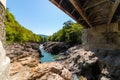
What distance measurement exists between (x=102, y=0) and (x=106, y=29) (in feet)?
29.6

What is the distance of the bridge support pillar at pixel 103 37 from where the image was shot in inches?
835

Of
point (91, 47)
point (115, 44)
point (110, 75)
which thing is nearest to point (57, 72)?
point (110, 75)

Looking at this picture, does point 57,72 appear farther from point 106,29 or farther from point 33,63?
point 106,29

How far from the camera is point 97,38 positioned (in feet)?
80.5

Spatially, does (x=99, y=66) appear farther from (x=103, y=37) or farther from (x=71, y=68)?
(x=71, y=68)

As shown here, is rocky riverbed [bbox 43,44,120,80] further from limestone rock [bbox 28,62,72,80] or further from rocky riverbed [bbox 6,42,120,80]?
limestone rock [bbox 28,62,72,80]

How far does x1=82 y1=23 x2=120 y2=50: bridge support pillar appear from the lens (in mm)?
21219

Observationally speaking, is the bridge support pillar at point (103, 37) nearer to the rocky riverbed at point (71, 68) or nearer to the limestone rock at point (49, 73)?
the rocky riverbed at point (71, 68)

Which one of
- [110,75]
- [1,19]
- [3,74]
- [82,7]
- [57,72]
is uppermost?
[82,7]

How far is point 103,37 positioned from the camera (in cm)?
2366

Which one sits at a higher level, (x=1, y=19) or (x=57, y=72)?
(x=1, y=19)

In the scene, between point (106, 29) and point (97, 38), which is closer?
point (106, 29)

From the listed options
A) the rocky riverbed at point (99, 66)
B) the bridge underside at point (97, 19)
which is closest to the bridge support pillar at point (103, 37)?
the bridge underside at point (97, 19)

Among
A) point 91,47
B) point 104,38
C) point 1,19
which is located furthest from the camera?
point 91,47
